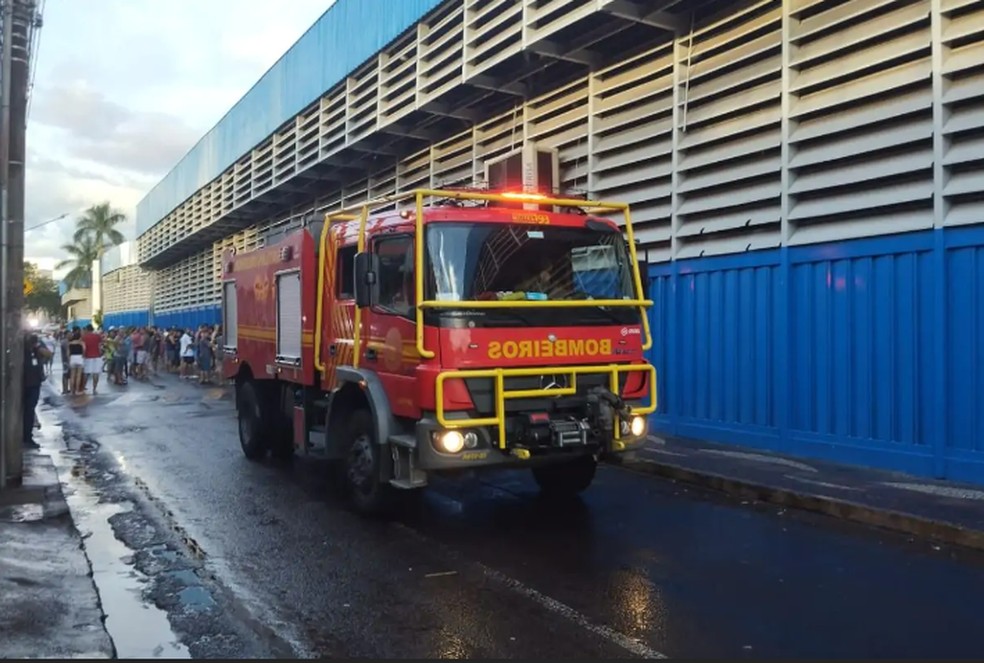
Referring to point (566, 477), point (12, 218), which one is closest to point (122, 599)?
point (566, 477)

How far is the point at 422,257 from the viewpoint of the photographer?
703 cm

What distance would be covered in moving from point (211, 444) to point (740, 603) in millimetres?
9301

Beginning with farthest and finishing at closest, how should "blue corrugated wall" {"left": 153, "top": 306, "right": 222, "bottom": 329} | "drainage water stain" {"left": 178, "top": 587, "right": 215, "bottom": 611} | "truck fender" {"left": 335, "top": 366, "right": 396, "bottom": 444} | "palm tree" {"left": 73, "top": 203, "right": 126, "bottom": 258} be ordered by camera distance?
"palm tree" {"left": 73, "top": 203, "right": 126, "bottom": 258}
"blue corrugated wall" {"left": 153, "top": 306, "right": 222, "bottom": 329}
"truck fender" {"left": 335, "top": 366, "right": 396, "bottom": 444}
"drainage water stain" {"left": 178, "top": 587, "right": 215, "bottom": 611}

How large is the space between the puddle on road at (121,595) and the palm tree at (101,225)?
68931 millimetres

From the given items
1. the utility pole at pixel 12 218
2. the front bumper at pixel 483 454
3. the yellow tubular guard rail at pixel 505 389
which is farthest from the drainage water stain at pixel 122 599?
the yellow tubular guard rail at pixel 505 389

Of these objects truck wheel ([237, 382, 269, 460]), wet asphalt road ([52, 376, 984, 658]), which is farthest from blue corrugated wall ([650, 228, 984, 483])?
truck wheel ([237, 382, 269, 460])

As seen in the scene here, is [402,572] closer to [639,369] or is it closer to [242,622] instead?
[242,622]

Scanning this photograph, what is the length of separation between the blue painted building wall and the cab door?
1019 cm

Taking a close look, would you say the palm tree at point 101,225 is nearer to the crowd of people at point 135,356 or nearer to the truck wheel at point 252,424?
the crowd of people at point 135,356

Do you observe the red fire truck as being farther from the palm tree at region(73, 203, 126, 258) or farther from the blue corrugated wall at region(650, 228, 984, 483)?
the palm tree at region(73, 203, 126, 258)

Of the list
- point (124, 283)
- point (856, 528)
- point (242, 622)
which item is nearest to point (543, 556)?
point (242, 622)

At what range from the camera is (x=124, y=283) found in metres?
57.0

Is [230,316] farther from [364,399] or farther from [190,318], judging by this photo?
[190,318]

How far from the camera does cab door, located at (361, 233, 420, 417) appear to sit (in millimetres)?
7117
